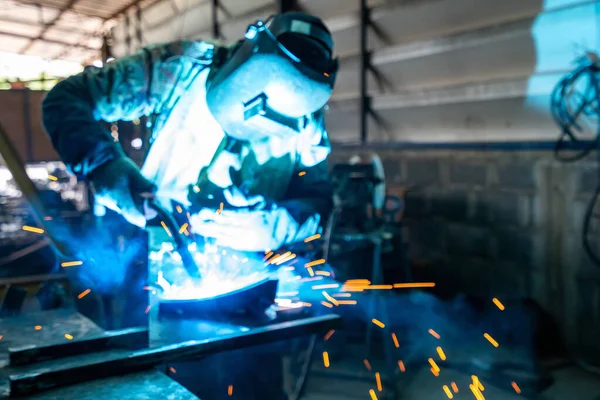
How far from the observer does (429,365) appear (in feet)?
11.6

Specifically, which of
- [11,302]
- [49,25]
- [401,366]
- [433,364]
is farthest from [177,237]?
[49,25]

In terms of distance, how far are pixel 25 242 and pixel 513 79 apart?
176 inches

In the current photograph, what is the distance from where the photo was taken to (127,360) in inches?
47.1

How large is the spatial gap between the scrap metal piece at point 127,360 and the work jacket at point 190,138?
0.58 m

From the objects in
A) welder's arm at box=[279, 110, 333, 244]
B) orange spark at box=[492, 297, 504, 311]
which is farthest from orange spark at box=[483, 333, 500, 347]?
welder's arm at box=[279, 110, 333, 244]

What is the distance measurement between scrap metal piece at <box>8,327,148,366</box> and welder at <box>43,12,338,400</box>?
367mm

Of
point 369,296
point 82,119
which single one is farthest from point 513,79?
point 82,119

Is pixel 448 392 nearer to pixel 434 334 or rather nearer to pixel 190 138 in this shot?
pixel 434 334

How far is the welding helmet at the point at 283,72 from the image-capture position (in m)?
1.41

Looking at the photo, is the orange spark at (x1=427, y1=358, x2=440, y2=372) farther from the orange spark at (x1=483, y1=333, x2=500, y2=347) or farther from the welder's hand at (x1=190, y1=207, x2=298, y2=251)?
the welder's hand at (x1=190, y1=207, x2=298, y2=251)

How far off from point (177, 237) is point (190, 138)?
0.65m

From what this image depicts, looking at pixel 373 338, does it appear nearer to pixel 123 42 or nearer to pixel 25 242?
pixel 25 242

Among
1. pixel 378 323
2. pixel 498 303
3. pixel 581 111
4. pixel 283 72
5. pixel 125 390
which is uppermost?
pixel 581 111

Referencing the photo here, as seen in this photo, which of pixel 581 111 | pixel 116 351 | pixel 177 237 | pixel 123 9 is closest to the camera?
pixel 116 351
